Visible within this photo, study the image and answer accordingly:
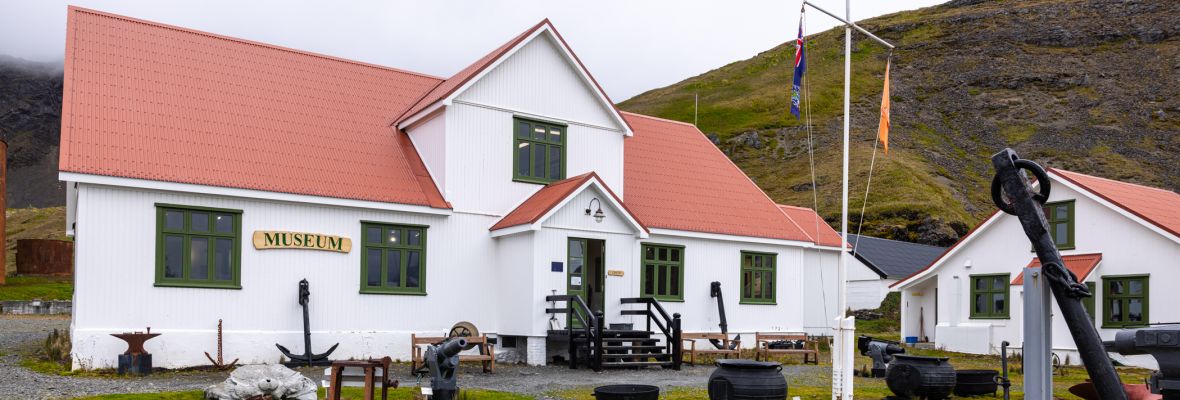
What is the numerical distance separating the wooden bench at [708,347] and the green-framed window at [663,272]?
1.40 metres

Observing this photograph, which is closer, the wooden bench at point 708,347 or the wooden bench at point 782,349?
the wooden bench at point 708,347

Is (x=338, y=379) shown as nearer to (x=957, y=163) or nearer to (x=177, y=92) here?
(x=177, y=92)

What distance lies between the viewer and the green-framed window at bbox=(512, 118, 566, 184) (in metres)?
21.6

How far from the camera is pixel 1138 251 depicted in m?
23.3

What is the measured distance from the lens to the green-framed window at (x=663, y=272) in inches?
893

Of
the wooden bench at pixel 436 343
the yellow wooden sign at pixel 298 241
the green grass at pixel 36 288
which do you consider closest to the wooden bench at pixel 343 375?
the wooden bench at pixel 436 343

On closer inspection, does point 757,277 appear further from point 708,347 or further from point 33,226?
point 33,226

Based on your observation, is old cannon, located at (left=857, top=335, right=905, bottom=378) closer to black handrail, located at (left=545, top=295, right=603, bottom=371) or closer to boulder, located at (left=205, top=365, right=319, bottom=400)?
black handrail, located at (left=545, top=295, right=603, bottom=371)

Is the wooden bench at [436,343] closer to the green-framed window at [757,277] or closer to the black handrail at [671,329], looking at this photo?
the black handrail at [671,329]

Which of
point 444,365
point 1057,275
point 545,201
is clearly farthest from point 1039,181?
point 545,201

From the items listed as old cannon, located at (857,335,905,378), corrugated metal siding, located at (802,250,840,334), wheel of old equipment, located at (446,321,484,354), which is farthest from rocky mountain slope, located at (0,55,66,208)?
old cannon, located at (857,335,905,378)

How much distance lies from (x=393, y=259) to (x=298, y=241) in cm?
207

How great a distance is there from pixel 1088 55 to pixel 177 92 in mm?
103801

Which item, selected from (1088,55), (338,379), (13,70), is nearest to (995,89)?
(1088,55)
